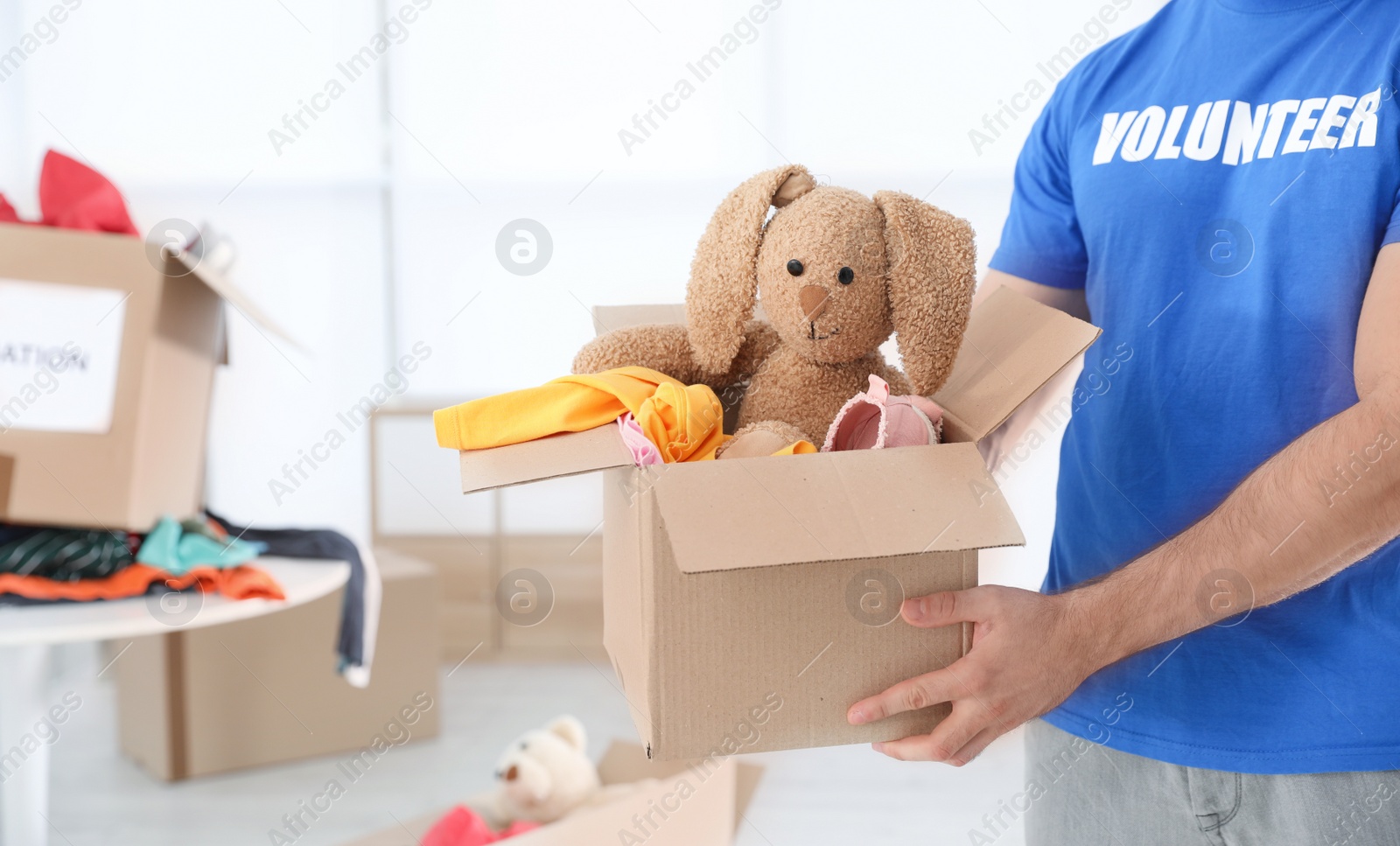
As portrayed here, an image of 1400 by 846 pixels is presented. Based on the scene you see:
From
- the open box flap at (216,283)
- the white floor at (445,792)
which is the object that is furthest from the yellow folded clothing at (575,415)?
the white floor at (445,792)

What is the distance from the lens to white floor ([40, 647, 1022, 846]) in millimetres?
1905

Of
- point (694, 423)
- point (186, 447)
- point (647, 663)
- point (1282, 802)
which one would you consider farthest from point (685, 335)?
point (186, 447)

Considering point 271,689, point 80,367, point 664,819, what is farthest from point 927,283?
point 271,689

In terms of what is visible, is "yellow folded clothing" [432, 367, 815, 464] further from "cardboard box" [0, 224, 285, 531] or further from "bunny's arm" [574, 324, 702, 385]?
"cardboard box" [0, 224, 285, 531]

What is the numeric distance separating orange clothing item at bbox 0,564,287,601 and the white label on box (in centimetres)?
18

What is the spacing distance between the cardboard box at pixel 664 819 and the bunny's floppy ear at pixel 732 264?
0.64m

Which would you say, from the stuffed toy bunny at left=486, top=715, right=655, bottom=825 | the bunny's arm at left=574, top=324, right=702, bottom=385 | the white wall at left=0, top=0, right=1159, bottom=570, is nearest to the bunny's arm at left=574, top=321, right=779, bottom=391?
the bunny's arm at left=574, top=324, right=702, bottom=385

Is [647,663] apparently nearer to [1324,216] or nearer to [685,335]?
[685,335]

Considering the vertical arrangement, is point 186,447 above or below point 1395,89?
below

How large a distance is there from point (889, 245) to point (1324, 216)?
36 cm

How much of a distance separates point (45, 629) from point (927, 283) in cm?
99

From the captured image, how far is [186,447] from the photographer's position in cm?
121

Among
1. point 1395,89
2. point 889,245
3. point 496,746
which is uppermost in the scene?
point 1395,89

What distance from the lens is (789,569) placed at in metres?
0.65
